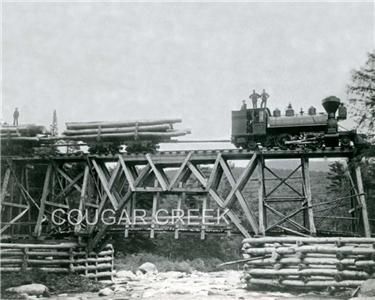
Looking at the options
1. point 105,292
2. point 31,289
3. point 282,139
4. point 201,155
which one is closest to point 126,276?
point 105,292

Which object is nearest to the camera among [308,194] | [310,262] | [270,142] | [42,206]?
[310,262]

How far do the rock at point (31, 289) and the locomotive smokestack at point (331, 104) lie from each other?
41.4ft

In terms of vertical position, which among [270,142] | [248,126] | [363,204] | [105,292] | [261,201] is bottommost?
[105,292]

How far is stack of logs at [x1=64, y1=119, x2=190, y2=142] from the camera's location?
15883 millimetres

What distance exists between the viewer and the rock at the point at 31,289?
1171 centimetres

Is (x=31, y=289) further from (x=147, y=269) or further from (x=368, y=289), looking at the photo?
(x=147, y=269)

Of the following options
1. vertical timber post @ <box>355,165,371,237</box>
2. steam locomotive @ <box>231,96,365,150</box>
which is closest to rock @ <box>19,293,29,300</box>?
steam locomotive @ <box>231,96,365,150</box>

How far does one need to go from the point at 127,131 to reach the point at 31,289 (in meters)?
6.73

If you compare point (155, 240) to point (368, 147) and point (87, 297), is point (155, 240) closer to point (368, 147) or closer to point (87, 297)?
point (87, 297)

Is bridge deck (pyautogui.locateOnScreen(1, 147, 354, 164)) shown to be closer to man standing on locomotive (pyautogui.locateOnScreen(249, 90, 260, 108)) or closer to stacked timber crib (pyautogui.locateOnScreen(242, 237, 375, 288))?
stacked timber crib (pyautogui.locateOnScreen(242, 237, 375, 288))

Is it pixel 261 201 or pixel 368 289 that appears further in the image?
pixel 261 201

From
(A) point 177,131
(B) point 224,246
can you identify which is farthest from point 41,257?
(B) point 224,246

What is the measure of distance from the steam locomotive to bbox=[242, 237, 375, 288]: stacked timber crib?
520 centimetres

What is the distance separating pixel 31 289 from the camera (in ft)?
39.0
